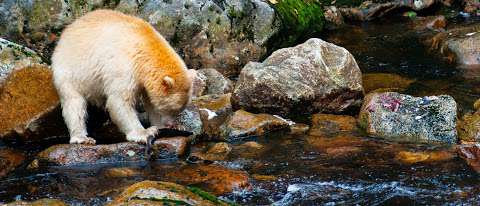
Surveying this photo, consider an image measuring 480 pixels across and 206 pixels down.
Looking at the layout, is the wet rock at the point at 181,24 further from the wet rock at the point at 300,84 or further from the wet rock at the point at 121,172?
the wet rock at the point at 121,172

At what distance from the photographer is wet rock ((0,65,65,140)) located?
888cm

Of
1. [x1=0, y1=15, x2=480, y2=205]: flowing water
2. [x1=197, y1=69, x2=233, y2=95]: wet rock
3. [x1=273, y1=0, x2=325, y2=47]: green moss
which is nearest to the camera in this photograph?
[x1=0, y1=15, x2=480, y2=205]: flowing water

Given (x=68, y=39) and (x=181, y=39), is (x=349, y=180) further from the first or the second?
(x=181, y=39)

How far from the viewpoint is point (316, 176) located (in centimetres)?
761

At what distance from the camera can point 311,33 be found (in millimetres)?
15266

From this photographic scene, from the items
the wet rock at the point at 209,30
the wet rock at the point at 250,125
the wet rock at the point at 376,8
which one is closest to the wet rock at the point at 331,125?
the wet rock at the point at 250,125

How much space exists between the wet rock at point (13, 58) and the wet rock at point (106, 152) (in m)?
1.43

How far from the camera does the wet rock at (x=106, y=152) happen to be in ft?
27.1

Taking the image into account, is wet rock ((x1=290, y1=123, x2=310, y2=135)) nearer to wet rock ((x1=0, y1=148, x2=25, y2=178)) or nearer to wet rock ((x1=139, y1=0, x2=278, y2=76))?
wet rock ((x1=139, y1=0, x2=278, y2=76))

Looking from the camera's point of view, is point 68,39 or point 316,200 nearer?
point 316,200

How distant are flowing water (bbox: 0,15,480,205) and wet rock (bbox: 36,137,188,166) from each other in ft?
0.42

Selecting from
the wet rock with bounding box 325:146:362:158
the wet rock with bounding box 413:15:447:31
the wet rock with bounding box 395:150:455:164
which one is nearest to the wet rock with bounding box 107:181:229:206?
the wet rock with bounding box 325:146:362:158

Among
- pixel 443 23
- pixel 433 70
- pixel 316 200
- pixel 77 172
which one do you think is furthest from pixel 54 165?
pixel 443 23

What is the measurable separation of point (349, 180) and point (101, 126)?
3837mm
